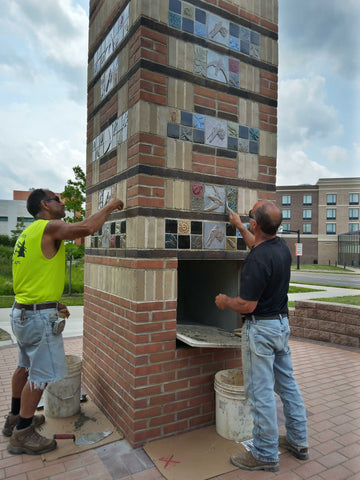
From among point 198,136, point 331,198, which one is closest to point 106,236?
point 198,136

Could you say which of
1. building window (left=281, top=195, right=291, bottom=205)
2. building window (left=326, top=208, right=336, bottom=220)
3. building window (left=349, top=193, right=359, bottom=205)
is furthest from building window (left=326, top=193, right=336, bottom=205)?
building window (left=281, top=195, right=291, bottom=205)

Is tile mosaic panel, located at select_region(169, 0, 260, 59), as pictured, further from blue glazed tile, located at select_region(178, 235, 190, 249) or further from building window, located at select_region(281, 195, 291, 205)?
building window, located at select_region(281, 195, 291, 205)

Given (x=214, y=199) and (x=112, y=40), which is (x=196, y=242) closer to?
(x=214, y=199)

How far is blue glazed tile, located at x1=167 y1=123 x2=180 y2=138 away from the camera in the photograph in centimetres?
318

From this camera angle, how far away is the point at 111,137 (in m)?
3.71

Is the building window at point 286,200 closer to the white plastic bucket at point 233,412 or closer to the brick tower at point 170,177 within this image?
the brick tower at point 170,177

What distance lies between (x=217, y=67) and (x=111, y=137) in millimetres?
1315

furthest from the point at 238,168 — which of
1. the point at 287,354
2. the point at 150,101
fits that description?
the point at 287,354

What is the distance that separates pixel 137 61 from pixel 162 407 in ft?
10.3

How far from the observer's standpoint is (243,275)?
2.71m

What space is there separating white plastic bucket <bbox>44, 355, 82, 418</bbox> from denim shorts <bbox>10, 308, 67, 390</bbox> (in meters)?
0.61

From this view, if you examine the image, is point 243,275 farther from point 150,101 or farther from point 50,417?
point 50,417

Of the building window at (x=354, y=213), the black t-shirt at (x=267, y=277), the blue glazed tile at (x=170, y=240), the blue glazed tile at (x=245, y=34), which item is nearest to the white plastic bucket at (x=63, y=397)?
the blue glazed tile at (x=170, y=240)

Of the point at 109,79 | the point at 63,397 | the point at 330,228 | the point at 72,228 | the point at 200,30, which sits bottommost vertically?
the point at 63,397
